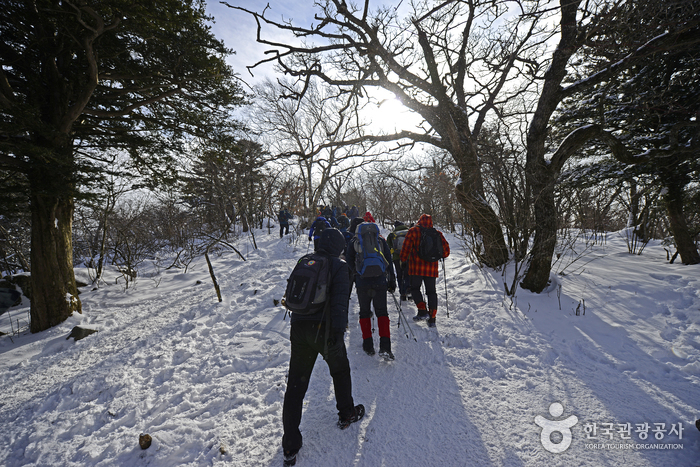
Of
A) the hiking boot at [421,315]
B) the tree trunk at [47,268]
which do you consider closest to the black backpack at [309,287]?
the hiking boot at [421,315]

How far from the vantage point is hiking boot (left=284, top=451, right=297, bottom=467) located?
86.6 inches

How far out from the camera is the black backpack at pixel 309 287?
2365mm

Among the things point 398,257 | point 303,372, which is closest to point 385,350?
point 303,372

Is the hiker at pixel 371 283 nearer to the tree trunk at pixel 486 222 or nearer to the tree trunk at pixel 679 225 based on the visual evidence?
the tree trunk at pixel 486 222

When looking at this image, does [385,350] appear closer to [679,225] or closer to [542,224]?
[542,224]

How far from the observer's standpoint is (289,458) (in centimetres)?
222

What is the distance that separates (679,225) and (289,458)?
384 inches

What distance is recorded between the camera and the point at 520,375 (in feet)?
Result: 10.4

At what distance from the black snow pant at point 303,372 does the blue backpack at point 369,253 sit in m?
1.39

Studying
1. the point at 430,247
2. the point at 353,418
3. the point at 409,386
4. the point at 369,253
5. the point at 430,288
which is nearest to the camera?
the point at 353,418

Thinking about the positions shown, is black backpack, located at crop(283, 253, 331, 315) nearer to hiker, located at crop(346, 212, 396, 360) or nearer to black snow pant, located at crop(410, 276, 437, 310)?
hiker, located at crop(346, 212, 396, 360)
